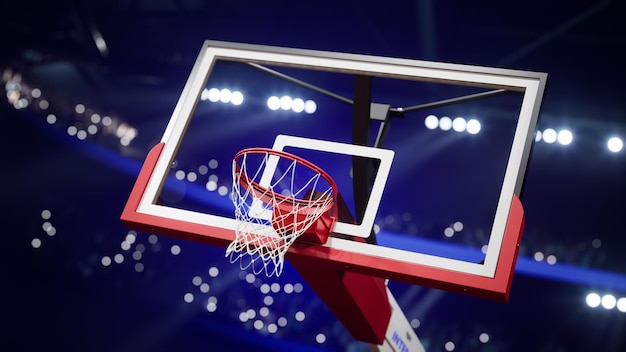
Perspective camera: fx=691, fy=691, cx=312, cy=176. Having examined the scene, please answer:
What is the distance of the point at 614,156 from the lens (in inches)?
216

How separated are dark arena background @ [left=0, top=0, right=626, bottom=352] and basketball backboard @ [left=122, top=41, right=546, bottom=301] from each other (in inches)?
2.8

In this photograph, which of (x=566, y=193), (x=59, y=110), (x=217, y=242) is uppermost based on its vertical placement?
(x=566, y=193)

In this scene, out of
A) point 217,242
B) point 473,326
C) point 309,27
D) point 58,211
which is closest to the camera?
point 217,242

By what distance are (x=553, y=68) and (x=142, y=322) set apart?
14.7ft

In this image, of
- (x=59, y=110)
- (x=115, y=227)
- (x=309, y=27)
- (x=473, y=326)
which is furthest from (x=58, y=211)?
(x=473, y=326)

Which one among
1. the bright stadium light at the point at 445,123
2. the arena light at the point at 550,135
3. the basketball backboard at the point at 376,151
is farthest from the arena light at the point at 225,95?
the arena light at the point at 550,135

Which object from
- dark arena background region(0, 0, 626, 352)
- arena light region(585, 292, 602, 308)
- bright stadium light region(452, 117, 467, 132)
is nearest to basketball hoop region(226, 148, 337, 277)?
dark arena background region(0, 0, 626, 352)

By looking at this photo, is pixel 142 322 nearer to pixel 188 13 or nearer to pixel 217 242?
pixel 188 13

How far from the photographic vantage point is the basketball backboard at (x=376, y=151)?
2.20m

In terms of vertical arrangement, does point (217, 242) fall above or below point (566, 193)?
below

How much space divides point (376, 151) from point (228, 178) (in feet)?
15.0

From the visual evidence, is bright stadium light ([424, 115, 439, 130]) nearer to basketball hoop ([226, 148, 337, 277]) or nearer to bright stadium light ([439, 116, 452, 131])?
bright stadium light ([439, 116, 452, 131])

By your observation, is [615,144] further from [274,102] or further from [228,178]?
[228,178]

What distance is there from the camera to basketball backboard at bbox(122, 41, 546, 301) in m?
2.20
